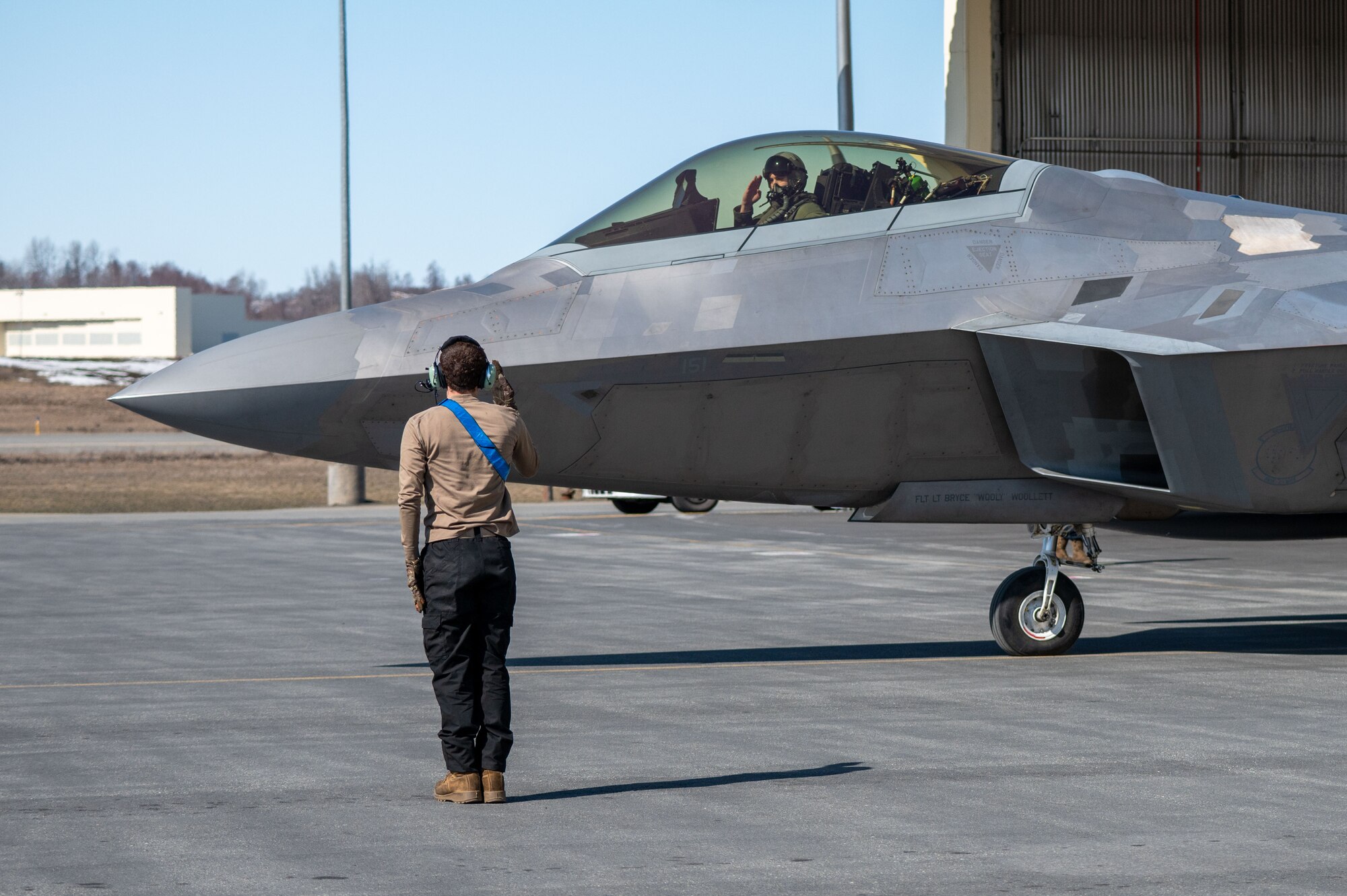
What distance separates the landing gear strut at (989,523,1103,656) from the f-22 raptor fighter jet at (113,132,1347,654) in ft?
1.94

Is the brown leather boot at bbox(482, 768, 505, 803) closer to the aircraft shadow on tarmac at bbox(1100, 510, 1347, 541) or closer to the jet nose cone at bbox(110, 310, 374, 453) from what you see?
the jet nose cone at bbox(110, 310, 374, 453)

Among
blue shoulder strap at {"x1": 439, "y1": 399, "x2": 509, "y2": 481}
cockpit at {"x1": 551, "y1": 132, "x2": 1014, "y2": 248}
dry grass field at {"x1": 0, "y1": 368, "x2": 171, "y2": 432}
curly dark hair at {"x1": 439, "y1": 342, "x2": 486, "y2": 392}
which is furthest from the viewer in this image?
dry grass field at {"x1": 0, "y1": 368, "x2": 171, "y2": 432}

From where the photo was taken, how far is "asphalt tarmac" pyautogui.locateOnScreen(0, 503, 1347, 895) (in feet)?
19.3

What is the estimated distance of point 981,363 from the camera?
10.4 metres

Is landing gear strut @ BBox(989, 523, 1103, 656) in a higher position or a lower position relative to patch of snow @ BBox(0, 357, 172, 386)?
lower

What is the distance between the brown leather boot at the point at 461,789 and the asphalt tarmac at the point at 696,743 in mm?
126

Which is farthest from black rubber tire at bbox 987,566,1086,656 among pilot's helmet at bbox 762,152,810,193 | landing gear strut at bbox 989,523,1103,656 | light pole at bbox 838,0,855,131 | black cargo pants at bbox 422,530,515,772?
light pole at bbox 838,0,855,131

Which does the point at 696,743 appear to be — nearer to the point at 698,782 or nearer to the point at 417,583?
the point at 698,782

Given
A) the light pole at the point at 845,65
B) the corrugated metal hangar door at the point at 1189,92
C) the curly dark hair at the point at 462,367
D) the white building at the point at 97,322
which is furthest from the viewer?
the white building at the point at 97,322

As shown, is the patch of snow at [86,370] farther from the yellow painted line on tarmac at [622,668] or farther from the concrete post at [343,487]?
the yellow painted line on tarmac at [622,668]

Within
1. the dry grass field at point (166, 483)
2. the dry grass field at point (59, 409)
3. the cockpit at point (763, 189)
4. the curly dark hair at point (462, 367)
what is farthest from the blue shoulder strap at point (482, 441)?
the dry grass field at point (59, 409)

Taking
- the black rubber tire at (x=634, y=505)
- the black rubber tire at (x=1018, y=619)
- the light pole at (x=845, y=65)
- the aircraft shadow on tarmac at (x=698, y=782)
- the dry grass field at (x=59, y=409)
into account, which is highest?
the light pole at (x=845, y=65)

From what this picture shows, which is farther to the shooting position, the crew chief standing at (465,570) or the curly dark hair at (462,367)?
the curly dark hair at (462,367)

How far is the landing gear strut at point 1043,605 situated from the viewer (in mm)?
11367
